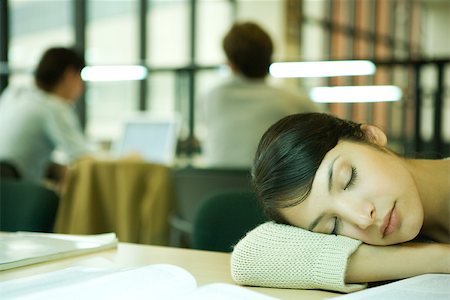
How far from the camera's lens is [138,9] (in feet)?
20.5

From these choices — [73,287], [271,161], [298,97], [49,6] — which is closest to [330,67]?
[298,97]

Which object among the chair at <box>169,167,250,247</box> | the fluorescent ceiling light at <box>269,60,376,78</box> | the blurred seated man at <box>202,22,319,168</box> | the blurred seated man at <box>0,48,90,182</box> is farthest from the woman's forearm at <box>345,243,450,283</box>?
the blurred seated man at <box>0,48,90,182</box>

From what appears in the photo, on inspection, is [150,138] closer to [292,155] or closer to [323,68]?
[323,68]

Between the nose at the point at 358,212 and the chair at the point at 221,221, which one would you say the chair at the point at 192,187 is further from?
the nose at the point at 358,212

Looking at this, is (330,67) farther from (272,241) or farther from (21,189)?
(272,241)

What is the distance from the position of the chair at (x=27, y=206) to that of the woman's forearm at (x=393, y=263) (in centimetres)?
126

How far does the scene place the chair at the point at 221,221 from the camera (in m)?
1.61

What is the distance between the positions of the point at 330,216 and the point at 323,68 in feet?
7.89

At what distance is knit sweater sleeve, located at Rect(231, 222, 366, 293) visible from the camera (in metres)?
0.95

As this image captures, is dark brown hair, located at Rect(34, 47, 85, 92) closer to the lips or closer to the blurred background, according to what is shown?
the blurred background

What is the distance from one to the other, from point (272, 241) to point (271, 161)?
0.13 metres

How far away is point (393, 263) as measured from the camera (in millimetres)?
990

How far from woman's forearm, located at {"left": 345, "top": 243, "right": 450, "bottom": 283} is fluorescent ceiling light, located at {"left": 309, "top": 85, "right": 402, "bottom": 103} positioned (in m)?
2.86

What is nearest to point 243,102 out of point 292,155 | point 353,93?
point 353,93
